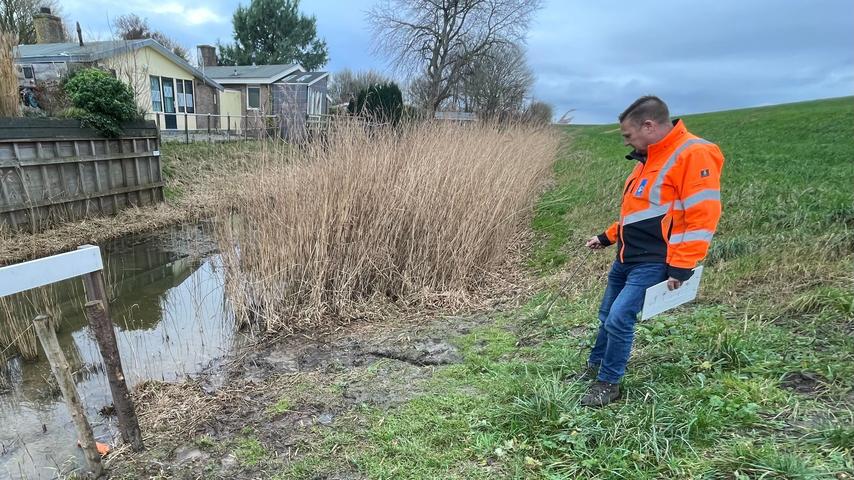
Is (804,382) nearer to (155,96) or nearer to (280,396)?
(280,396)

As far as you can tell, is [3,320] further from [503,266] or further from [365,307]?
[503,266]

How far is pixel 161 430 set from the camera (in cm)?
296

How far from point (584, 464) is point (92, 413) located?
140 inches

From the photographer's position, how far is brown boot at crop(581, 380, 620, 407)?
8.08 feet

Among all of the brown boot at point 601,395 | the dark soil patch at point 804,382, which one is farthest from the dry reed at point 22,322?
the dark soil patch at point 804,382

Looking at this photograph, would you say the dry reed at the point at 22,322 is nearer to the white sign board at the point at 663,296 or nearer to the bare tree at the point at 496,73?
the white sign board at the point at 663,296

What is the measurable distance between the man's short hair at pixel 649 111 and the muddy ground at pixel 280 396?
2092mm

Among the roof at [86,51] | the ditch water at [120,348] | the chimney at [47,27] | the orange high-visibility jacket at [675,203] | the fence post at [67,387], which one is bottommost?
the ditch water at [120,348]

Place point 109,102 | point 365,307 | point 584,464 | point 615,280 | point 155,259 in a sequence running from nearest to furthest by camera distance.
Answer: point 584,464, point 615,280, point 365,307, point 155,259, point 109,102

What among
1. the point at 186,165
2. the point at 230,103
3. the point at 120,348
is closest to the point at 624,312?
the point at 120,348

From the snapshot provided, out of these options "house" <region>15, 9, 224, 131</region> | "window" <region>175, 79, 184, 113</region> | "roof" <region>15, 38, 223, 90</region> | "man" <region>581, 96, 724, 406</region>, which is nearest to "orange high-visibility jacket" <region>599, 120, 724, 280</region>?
"man" <region>581, 96, 724, 406</region>

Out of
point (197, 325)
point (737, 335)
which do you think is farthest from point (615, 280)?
point (197, 325)

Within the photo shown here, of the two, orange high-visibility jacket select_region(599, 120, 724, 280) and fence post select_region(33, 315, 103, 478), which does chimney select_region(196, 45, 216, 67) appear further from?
orange high-visibility jacket select_region(599, 120, 724, 280)

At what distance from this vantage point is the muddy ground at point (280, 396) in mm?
2586
